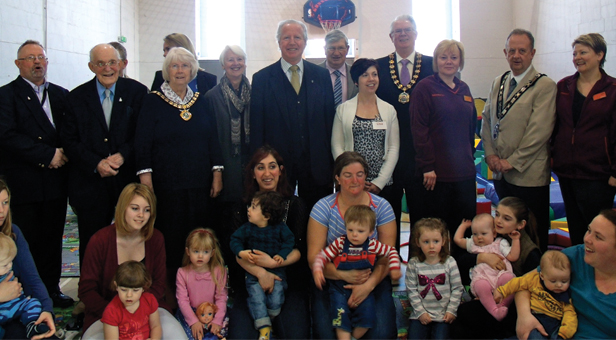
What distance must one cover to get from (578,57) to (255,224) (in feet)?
6.84

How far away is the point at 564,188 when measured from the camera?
2.89 metres

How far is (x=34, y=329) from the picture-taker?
221cm

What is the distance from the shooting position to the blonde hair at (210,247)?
2525mm

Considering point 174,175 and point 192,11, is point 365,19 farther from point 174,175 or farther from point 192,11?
point 174,175

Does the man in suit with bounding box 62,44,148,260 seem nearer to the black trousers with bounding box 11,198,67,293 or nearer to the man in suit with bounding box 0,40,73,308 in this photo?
the man in suit with bounding box 0,40,73,308

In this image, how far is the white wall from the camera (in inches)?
189

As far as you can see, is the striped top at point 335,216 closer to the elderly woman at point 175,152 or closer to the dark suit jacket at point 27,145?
the elderly woman at point 175,152

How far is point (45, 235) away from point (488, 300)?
8.63 ft

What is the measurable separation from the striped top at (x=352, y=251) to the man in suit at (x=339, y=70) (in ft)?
4.10

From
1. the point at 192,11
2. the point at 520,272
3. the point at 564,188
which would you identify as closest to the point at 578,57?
the point at 564,188

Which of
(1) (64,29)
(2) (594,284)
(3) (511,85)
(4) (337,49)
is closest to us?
(2) (594,284)

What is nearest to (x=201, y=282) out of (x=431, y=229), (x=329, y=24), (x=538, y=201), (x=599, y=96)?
(x=431, y=229)

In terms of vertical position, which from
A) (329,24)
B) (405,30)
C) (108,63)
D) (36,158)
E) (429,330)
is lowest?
(429,330)

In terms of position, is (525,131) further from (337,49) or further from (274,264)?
(274,264)
